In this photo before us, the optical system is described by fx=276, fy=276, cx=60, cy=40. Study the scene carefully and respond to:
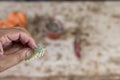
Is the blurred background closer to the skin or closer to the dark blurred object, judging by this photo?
the dark blurred object

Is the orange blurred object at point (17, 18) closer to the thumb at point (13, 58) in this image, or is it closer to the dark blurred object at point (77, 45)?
the dark blurred object at point (77, 45)

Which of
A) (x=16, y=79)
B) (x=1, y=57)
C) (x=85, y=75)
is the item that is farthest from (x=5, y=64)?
(x=85, y=75)

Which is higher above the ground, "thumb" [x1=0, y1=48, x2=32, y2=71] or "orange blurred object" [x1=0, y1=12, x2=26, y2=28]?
"orange blurred object" [x1=0, y1=12, x2=26, y2=28]

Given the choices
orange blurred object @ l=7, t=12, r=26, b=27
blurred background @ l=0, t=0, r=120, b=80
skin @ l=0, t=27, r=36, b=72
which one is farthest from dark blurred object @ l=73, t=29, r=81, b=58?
skin @ l=0, t=27, r=36, b=72

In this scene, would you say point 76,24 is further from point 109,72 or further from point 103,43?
point 109,72

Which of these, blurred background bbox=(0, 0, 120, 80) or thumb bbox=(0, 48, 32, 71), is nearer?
thumb bbox=(0, 48, 32, 71)

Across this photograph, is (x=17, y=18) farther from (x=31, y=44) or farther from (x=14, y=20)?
(x=31, y=44)

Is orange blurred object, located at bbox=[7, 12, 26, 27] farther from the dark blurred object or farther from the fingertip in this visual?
the fingertip

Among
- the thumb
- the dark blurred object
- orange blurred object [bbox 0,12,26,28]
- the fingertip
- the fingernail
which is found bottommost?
the thumb
